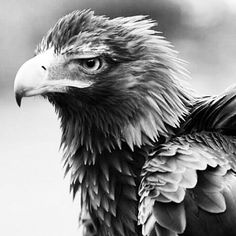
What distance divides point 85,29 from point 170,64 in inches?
9.9

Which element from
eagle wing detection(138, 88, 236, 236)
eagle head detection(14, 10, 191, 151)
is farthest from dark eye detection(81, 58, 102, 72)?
eagle wing detection(138, 88, 236, 236)

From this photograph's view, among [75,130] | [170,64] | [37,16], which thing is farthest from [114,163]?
[37,16]

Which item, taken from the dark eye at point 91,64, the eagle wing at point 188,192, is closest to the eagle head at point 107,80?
the dark eye at point 91,64

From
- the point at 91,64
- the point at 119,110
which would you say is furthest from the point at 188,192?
the point at 91,64

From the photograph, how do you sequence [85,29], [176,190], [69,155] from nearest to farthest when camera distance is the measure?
[176,190] < [85,29] < [69,155]

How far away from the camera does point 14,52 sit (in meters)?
2.86

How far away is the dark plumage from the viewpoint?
1626 millimetres

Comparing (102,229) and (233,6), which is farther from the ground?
(233,6)

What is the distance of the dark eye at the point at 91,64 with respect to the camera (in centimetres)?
164

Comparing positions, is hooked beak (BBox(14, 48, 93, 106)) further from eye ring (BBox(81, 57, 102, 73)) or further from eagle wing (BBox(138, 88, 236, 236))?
eagle wing (BBox(138, 88, 236, 236))

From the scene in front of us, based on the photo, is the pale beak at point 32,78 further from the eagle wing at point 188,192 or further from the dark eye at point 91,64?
Result: the eagle wing at point 188,192

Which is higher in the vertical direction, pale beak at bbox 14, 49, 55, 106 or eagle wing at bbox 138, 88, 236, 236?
pale beak at bbox 14, 49, 55, 106

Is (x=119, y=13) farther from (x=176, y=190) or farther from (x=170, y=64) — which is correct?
(x=176, y=190)

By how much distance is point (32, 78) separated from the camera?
5.26 ft
